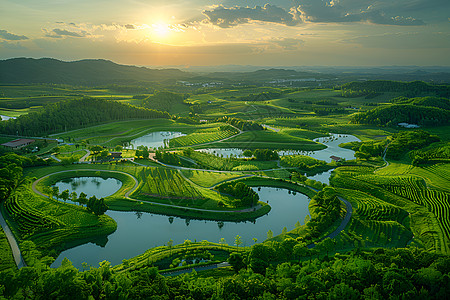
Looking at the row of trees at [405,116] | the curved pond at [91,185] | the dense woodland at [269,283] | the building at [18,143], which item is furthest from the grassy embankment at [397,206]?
the building at [18,143]

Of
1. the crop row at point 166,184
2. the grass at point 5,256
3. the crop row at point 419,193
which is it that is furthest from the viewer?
the crop row at point 166,184

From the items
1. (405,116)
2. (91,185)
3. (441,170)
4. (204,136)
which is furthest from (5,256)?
(405,116)

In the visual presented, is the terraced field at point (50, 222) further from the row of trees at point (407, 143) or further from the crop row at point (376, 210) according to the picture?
the row of trees at point (407, 143)

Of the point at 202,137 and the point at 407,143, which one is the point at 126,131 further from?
the point at 407,143

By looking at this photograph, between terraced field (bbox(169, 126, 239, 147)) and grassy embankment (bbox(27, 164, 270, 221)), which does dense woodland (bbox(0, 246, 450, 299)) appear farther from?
terraced field (bbox(169, 126, 239, 147))

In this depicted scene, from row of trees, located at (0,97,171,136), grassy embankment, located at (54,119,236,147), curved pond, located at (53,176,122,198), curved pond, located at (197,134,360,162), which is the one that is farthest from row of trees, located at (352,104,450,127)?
curved pond, located at (53,176,122,198)
